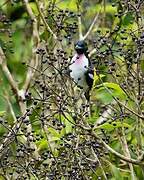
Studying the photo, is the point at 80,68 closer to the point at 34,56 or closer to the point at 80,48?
the point at 80,48

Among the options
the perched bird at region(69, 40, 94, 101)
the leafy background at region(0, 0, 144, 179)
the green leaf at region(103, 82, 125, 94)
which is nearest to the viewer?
the leafy background at region(0, 0, 144, 179)

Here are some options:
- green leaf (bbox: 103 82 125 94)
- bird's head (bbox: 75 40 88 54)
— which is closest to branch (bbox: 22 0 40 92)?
bird's head (bbox: 75 40 88 54)

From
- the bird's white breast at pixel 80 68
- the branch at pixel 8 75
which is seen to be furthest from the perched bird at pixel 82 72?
the branch at pixel 8 75

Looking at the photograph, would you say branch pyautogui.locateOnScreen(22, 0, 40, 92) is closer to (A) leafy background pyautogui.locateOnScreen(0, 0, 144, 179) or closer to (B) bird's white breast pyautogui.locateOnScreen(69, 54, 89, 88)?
(A) leafy background pyautogui.locateOnScreen(0, 0, 144, 179)

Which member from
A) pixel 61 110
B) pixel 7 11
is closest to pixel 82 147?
pixel 61 110

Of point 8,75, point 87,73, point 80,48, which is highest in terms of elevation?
point 80,48

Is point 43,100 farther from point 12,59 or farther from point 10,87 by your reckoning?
point 12,59

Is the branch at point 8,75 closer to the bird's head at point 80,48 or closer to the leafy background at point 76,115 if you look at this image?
the leafy background at point 76,115

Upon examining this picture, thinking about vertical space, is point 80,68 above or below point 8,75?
above

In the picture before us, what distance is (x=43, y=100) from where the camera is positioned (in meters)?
2.60

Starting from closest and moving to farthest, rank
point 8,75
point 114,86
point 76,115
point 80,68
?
1. point 76,115
2. point 114,86
3. point 80,68
4. point 8,75

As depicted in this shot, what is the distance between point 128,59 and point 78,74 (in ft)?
1.97

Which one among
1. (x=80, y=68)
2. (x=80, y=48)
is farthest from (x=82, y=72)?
(x=80, y=48)

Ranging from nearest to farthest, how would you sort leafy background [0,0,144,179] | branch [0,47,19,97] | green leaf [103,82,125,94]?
leafy background [0,0,144,179] → green leaf [103,82,125,94] → branch [0,47,19,97]
